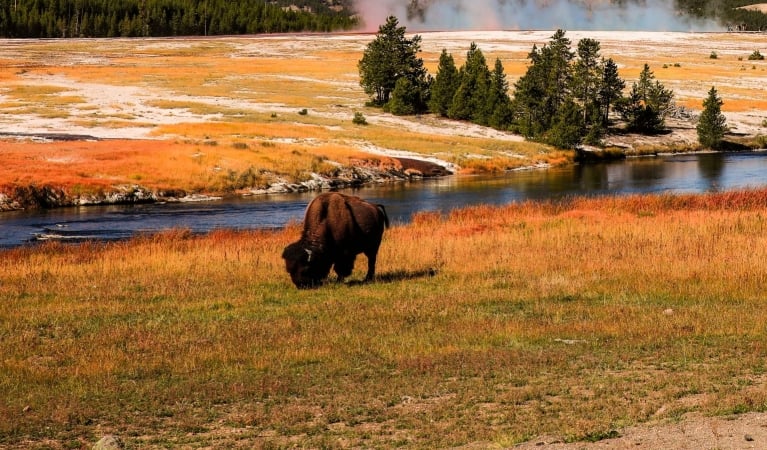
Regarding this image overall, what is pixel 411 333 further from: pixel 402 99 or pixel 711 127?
pixel 402 99

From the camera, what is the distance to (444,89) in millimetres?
73312

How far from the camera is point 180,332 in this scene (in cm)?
1417

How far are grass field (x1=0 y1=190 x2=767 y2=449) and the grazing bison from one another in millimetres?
548

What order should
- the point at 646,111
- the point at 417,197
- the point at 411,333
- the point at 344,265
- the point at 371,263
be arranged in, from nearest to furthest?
1. the point at 411,333
2. the point at 344,265
3. the point at 371,263
4. the point at 417,197
5. the point at 646,111

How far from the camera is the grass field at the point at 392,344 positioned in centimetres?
932

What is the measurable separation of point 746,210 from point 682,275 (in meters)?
13.9

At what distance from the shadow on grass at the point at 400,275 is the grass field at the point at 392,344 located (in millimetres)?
105

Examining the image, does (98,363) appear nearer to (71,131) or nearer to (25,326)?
(25,326)

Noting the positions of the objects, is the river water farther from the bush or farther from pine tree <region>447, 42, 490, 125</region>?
the bush

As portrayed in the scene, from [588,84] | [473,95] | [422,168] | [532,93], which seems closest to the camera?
[422,168]

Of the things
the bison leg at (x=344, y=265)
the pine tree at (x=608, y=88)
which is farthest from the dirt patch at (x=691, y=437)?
the pine tree at (x=608, y=88)

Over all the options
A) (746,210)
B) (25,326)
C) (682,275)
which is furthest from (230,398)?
(746,210)

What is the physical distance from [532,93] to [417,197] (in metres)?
27.0

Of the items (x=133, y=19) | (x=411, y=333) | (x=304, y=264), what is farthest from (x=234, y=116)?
(x=133, y=19)
